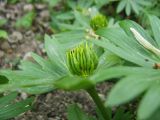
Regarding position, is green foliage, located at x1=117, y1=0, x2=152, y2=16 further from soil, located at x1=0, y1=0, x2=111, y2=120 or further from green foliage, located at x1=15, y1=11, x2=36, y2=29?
green foliage, located at x1=15, y1=11, x2=36, y2=29

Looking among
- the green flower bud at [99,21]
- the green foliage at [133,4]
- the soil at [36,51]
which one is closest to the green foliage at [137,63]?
the green flower bud at [99,21]

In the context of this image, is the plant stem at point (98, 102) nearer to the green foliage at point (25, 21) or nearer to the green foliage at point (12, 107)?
the green foliage at point (12, 107)

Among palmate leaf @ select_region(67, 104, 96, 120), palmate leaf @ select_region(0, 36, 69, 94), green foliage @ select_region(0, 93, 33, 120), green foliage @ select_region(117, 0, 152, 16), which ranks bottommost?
palmate leaf @ select_region(67, 104, 96, 120)

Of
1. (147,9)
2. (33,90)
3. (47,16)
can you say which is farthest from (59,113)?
(47,16)

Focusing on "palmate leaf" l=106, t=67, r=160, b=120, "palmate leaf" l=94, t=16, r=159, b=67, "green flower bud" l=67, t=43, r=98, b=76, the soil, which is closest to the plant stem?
"green flower bud" l=67, t=43, r=98, b=76

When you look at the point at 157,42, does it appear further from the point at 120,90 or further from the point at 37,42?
the point at 37,42

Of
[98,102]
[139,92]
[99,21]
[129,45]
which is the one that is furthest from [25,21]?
[139,92]
